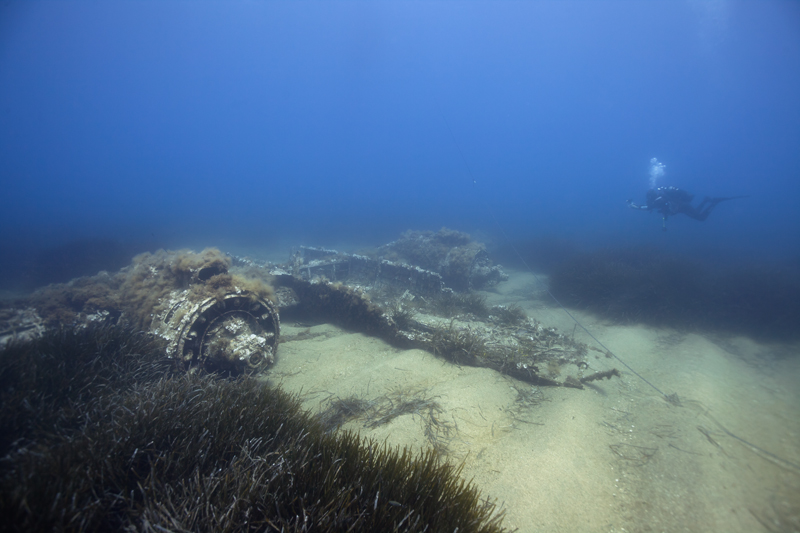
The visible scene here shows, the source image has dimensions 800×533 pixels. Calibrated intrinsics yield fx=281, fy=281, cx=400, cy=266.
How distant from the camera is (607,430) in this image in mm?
4645

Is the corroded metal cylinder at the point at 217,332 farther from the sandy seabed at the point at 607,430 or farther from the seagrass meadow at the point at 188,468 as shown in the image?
the seagrass meadow at the point at 188,468

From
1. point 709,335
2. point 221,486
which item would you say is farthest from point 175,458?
point 709,335

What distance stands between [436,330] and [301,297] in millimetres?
4614

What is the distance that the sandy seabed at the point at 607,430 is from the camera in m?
3.39

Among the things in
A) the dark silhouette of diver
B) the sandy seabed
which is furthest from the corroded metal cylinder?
the dark silhouette of diver

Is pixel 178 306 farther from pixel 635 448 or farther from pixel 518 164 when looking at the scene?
pixel 518 164

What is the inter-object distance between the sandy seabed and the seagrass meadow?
1.19 metres

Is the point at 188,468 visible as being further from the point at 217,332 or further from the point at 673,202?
the point at 673,202

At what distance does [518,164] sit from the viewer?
172 meters

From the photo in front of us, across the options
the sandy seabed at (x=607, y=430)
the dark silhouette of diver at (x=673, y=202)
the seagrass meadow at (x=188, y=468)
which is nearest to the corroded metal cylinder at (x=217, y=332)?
the sandy seabed at (x=607, y=430)

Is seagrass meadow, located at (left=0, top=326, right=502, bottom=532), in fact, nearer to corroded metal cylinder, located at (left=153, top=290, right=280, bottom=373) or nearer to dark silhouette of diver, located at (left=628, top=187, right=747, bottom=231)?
corroded metal cylinder, located at (left=153, top=290, right=280, bottom=373)

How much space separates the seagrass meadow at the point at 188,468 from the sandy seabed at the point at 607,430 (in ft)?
3.89

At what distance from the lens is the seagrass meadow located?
1.87 meters

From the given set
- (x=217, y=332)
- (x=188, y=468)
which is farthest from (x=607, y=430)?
(x=217, y=332)
